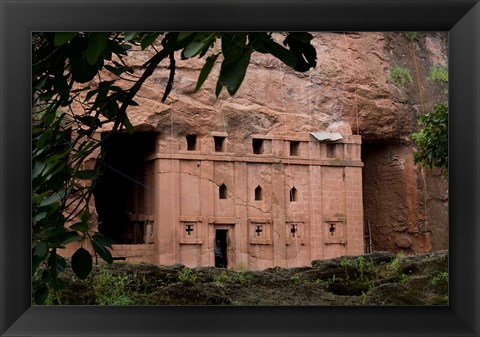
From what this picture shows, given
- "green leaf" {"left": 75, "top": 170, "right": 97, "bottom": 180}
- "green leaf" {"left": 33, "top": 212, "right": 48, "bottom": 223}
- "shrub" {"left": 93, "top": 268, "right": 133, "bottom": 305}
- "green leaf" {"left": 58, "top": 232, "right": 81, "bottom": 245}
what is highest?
"green leaf" {"left": 75, "top": 170, "right": 97, "bottom": 180}

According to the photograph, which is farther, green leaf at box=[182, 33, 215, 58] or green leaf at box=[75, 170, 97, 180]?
green leaf at box=[75, 170, 97, 180]

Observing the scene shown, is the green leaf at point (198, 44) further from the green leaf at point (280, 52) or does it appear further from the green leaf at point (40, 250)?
the green leaf at point (40, 250)

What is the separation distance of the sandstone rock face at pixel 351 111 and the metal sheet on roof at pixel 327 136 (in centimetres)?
6

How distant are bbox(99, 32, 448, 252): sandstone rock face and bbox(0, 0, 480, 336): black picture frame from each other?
323cm

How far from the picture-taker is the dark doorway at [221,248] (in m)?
5.30

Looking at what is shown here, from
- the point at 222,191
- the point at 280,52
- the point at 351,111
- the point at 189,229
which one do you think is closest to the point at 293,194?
the point at 222,191

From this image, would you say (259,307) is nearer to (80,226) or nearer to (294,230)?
(80,226)

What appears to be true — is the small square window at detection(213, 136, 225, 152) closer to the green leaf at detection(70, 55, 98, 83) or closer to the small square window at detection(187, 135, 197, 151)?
the small square window at detection(187, 135, 197, 151)

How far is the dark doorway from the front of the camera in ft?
17.4

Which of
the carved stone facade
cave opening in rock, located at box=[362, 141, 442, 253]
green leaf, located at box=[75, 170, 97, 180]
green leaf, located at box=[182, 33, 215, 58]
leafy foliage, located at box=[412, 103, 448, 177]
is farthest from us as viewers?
the carved stone facade

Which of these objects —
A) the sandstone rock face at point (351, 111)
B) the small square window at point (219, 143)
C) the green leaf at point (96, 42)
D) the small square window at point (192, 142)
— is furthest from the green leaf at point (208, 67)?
the small square window at point (192, 142)

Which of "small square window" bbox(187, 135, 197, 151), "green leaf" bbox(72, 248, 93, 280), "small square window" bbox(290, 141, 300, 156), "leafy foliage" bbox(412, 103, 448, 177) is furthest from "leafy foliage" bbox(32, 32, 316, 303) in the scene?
"small square window" bbox(187, 135, 197, 151)
